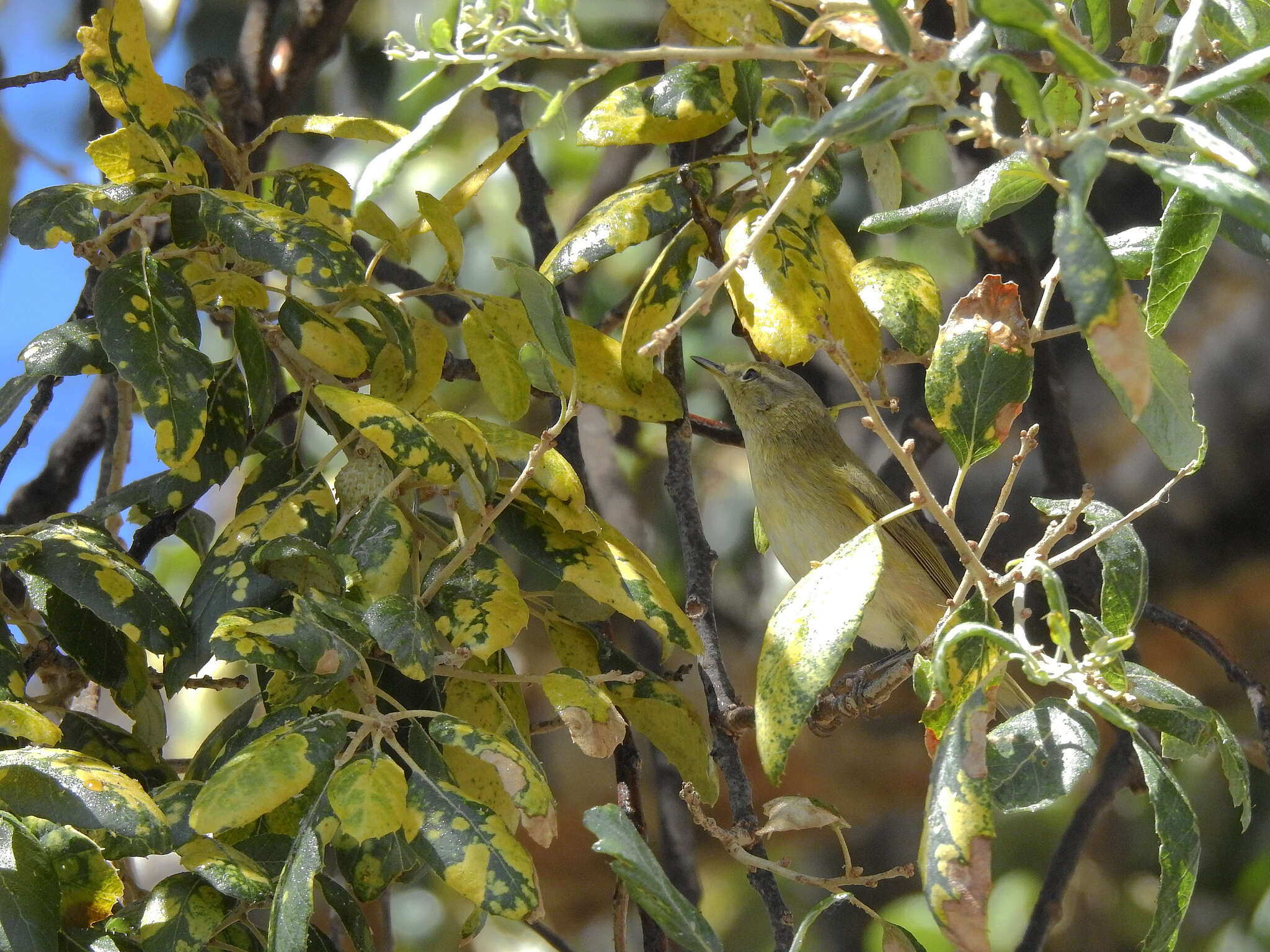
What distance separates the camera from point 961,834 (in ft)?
2.32

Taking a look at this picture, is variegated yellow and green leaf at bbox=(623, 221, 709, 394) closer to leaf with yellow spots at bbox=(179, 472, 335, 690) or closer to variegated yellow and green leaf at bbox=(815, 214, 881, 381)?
variegated yellow and green leaf at bbox=(815, 214, 881, 381)

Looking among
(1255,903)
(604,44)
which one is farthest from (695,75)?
(1255,903)

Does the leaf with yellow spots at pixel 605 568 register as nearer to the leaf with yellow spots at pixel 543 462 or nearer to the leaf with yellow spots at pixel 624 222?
the leaf with yellow spots at pixel 543 462

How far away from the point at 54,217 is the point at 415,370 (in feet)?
1.08

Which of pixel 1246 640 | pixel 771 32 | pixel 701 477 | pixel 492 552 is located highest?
pixel 771 32

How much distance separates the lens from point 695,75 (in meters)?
1.16

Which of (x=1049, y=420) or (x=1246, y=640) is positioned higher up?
(x=1049, y=420)

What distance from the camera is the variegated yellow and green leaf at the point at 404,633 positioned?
0.85m

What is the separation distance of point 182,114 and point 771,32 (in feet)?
1.89

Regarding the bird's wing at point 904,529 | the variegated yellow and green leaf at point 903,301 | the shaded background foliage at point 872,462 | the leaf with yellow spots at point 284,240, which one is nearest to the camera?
the leaf with yellow spots at point 284,240

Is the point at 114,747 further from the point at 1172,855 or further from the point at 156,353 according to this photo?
the point at 1172,855

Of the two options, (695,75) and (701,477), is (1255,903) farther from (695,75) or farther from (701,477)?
(695,75)

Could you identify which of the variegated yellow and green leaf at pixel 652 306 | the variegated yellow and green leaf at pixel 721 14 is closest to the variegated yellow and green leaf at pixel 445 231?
the variegated yellow and green leaf at pixel 652 306

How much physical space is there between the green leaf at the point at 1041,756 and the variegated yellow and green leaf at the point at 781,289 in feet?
1.15
